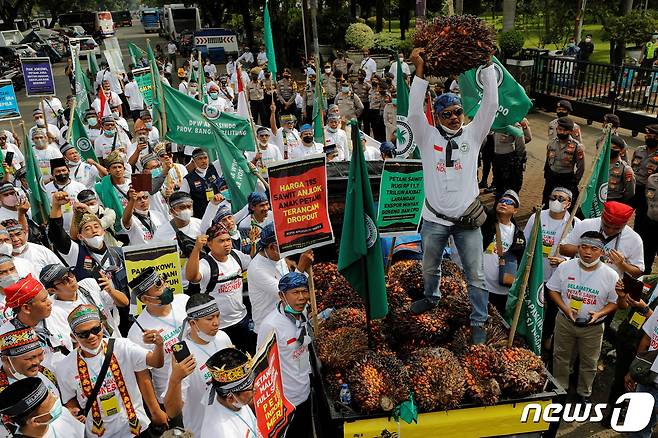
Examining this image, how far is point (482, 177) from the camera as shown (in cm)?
1222

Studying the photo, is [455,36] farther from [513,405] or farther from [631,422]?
[631,422]

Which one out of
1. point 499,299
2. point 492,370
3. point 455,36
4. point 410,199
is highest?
point 455,36

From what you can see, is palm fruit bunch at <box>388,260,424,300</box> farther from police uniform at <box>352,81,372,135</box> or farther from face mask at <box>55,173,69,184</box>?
→ police uniform at <box>352,81,372,135</box>

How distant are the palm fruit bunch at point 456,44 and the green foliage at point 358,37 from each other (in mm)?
26075

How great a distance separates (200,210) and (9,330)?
13.6ft

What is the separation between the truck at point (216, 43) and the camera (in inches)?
1339

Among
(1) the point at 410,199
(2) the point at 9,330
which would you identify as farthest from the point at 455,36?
(2) the point at 9,330

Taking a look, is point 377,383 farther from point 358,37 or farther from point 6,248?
Result: point 358,37

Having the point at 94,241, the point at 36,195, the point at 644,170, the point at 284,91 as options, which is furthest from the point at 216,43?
the point at 94,241

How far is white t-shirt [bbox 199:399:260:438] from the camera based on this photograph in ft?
11.0

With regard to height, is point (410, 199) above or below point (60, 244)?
above

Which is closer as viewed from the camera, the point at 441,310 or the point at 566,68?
the point at 441,310

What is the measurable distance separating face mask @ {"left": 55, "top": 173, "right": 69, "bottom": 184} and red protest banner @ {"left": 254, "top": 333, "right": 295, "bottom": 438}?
5.47m

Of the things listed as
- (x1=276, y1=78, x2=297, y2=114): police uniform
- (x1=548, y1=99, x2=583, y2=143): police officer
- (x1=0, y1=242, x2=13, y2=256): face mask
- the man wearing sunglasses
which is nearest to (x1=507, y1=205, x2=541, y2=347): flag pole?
the man wearing sunglasses
